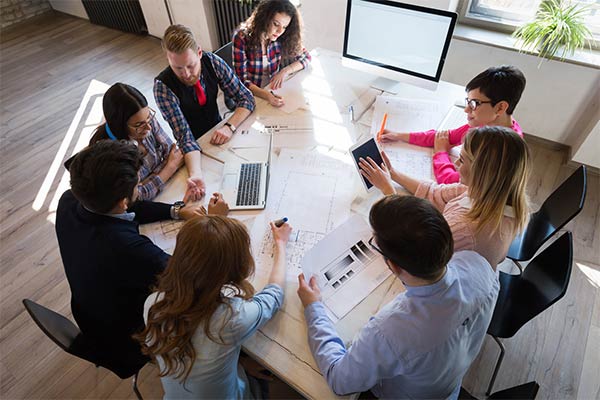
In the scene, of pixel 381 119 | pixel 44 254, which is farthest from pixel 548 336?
pixel 44 254

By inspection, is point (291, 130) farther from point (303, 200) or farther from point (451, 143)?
point (451, 143)

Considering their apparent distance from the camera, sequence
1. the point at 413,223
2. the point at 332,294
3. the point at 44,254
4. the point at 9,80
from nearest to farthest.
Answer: the point at 413,223 < the point at 332,294 < the point at 44,254 < the point at 9,80

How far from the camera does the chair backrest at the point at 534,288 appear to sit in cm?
128

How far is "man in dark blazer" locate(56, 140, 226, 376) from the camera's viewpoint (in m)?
1.15

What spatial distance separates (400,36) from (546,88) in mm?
1527

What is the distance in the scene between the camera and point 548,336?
1917mm

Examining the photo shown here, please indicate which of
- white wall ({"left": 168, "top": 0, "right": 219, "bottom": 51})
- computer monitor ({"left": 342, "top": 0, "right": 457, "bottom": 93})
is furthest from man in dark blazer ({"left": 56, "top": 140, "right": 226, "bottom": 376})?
white wall ({"left": 168, "top": 0, "right": 219, "bottom": 51})

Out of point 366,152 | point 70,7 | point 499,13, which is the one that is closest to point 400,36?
point 366,152

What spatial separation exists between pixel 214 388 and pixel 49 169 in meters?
2.71

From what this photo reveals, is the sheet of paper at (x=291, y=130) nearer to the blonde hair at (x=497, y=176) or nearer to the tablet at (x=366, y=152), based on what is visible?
the tablet at (x=366, y=152)

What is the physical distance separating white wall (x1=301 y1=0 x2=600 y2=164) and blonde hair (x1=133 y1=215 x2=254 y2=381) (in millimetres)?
2611

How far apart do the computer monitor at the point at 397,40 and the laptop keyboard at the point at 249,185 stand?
0.95m

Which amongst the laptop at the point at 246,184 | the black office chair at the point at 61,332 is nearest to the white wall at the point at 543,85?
the laptop at the point at 246,184

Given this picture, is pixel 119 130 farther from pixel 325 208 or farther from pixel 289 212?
pixel 325 208
